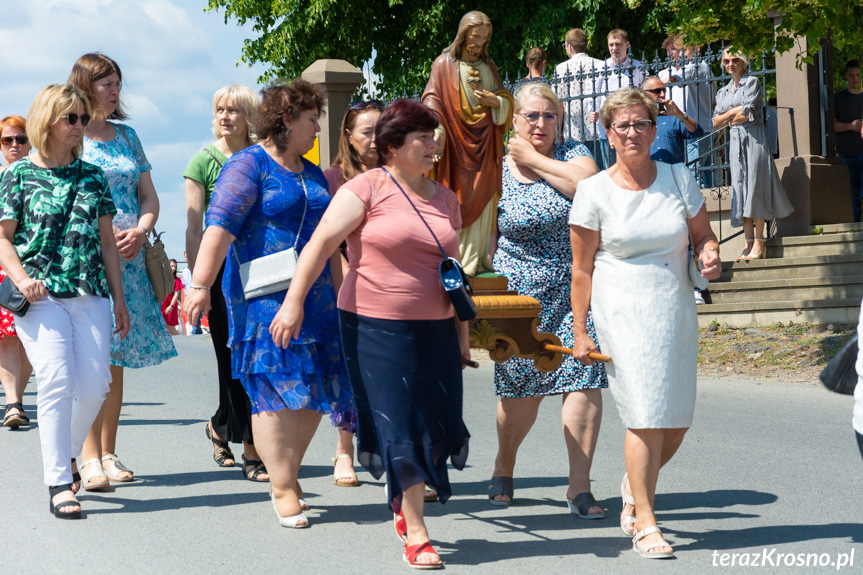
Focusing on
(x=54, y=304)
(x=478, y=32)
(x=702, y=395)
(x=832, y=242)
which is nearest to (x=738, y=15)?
(x=832, y=242)

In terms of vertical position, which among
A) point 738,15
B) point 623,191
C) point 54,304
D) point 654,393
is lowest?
point 654,393

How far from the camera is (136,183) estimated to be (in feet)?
21.9

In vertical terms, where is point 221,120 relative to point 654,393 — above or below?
above

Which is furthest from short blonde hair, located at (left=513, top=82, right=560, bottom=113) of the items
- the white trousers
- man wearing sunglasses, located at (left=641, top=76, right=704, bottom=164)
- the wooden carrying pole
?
man wearing sunglasses, located at (left=641, top=76, right=704, bottom=164)

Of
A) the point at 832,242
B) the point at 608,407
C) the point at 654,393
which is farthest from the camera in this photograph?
the point at 832,242

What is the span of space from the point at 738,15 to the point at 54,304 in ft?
30.1

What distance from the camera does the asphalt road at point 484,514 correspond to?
15.5 feet

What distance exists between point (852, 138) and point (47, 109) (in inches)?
474

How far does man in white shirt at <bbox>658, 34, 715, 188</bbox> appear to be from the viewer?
14.4m

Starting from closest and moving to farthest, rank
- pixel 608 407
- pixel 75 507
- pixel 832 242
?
1. pixel 75 507
2. pixel 608 407
3. pixel 832 242

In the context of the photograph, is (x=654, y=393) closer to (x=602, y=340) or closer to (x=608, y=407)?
(x=602, y=340)

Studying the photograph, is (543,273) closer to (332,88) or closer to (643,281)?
(643,281)

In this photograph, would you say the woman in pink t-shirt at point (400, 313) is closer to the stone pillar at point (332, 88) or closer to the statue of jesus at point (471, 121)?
the statue of jesus at point (471, 121)

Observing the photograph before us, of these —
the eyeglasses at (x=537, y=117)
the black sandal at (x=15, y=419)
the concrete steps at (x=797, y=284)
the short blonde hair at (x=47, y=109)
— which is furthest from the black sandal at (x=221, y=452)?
the concrete steps at (x=797, y=284)
